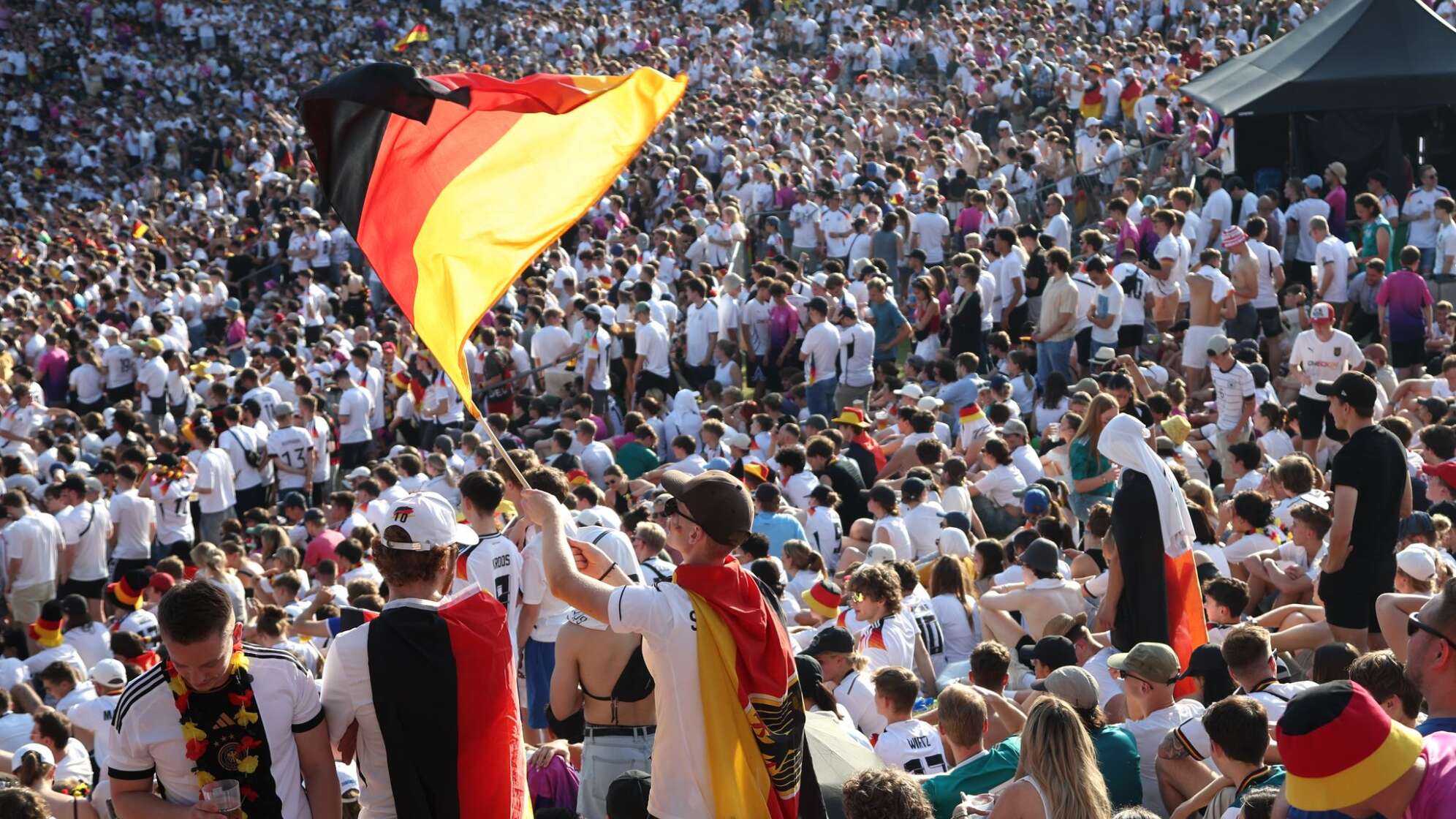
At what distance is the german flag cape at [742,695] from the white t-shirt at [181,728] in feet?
3.38

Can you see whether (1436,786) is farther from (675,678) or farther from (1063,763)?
(675,678)

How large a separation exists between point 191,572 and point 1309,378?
8.44 meters

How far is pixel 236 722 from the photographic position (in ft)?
12.8

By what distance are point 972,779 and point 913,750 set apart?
0.67 meters

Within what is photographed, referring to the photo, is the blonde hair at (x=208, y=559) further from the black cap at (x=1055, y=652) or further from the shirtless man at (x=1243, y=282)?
the shirtless man at (x=1243, y=282)

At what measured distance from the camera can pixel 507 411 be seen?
57.8 feet

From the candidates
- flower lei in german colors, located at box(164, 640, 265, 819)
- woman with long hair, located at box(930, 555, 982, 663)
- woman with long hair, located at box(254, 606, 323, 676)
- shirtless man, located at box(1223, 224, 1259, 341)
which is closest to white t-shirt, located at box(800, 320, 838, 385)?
shirtless man, located at box(1223, 224, 1259, 341)

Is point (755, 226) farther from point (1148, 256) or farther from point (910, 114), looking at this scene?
point (1148, 256)

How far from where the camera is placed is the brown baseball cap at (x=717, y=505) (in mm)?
4434

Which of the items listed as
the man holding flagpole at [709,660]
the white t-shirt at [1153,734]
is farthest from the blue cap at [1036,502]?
the man holding flagpole at [709,660]

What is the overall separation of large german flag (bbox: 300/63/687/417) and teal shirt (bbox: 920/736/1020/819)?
231cm

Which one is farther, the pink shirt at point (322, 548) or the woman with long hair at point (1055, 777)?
the pink shirt at point (322, 548)

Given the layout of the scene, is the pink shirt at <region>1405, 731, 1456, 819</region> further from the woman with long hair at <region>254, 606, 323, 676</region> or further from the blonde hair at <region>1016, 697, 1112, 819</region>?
the woman with long hair at <region>254, 606, 323, 676</region>

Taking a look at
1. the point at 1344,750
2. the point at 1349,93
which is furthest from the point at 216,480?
the point at 1344,750
